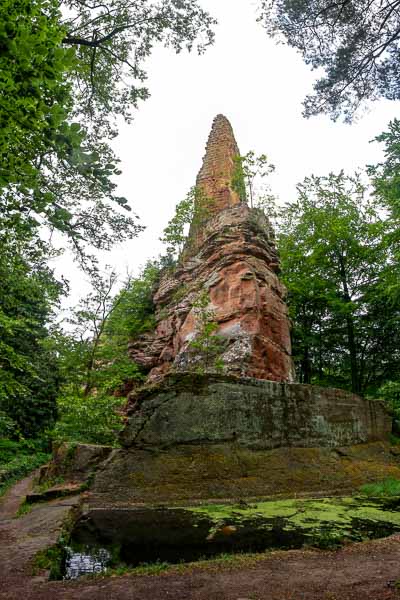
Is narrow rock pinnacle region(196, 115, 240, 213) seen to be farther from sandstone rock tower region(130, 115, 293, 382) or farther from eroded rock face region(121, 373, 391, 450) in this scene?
eroded rock face region(121, 373, 391, 450)

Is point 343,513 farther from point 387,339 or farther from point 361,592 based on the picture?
Answer: point 387,339

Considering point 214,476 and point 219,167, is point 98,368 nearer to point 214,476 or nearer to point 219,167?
point 214,476

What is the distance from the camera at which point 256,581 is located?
3.68 meters

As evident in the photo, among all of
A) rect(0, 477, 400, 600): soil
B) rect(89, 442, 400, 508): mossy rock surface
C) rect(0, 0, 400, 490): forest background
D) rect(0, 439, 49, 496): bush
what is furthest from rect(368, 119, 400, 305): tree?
rect(0, 439, 49, 496): bush

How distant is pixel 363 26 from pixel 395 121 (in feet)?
33.2

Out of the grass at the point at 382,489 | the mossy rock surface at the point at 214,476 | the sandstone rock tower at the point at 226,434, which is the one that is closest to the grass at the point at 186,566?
the sandstone rock tower at the point at 226,434

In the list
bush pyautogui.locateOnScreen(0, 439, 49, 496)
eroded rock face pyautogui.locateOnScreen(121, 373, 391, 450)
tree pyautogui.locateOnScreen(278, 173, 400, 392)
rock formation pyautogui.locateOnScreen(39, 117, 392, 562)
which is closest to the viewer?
rock formation pyautogui.locateOnScreen(39, 117, 392, 562)

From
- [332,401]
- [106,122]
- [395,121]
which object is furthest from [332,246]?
[106,122]

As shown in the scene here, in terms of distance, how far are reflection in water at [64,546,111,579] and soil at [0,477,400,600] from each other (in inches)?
14.2

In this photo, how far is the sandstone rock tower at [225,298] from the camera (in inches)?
516

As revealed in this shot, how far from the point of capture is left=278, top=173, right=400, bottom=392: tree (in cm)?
1925

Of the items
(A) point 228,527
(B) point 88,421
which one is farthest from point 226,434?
(B) point 88,421

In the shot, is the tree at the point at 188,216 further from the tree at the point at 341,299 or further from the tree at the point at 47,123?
the tree at the point at 47,123

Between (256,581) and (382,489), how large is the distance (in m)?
6.57
